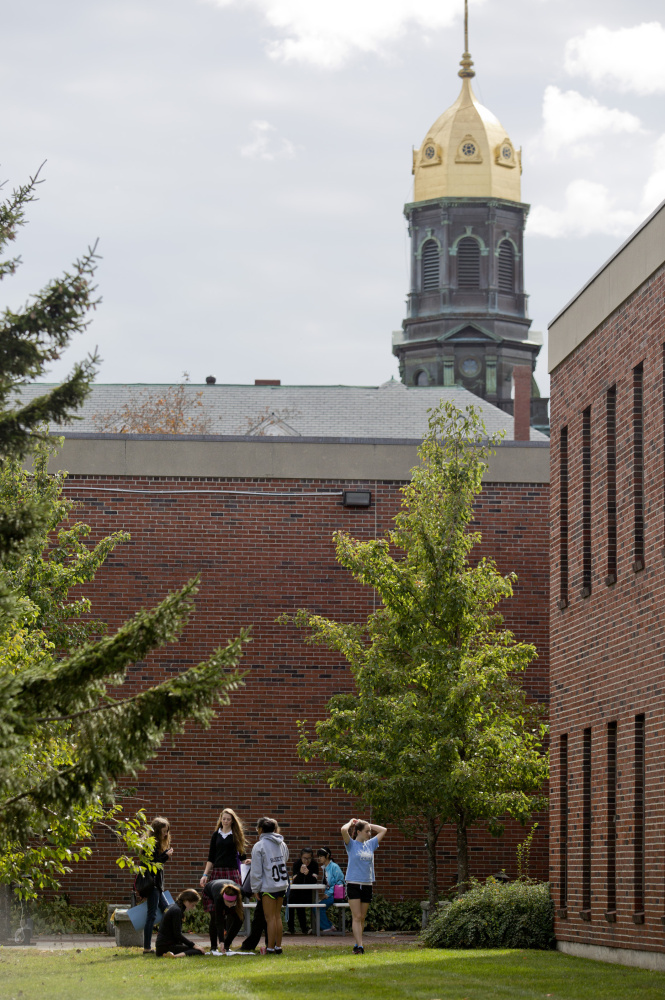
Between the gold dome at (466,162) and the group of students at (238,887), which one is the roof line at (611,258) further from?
the gold dome at (466,162)

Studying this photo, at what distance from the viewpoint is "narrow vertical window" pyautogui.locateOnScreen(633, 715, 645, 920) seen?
51.2 feet

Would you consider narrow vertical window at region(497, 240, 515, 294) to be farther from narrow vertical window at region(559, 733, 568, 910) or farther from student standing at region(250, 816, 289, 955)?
student standing at region(250, 816, 289, 955)

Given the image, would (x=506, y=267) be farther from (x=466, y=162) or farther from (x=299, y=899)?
(x=299, y=899)

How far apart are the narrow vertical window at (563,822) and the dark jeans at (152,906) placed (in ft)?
15.6

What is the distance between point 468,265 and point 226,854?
69.7m

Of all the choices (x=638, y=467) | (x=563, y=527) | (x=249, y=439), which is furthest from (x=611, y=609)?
(x=249, y=439)

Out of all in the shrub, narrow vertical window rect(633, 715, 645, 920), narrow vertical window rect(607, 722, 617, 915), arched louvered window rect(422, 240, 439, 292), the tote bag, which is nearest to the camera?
narrow vertical window rect(633, 715, 645, 920)

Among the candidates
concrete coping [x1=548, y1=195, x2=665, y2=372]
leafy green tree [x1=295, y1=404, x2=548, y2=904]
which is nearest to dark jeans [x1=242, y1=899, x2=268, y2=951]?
leafy green tree [x1=295, y1=404, x2=548, y2=904]

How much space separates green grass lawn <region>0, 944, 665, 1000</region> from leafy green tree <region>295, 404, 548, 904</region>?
2962mm

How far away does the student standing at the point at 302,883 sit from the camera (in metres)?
20.2

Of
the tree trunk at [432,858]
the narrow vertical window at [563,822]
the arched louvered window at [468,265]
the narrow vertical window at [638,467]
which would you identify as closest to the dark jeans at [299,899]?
the tree trunk at [432,858]

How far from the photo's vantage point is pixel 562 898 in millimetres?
18406

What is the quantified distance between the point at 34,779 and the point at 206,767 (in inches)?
477

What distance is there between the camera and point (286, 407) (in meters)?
52.5
